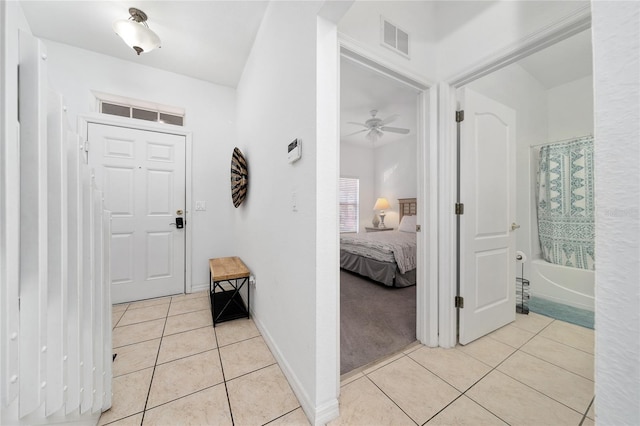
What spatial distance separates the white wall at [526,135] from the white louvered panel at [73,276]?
3707mm

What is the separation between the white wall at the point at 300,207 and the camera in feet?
3.87

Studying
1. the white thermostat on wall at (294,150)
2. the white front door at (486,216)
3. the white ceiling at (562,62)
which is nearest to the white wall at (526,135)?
the white ceiling at (562,62)

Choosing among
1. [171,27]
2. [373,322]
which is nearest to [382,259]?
[373,322]

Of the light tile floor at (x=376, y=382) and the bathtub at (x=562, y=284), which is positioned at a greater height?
the bathtub at (x=562, y=284)

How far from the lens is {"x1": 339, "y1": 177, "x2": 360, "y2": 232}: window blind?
19.1 ft

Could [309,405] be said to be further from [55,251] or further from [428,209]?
[428,209]

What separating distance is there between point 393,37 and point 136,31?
2.09 m

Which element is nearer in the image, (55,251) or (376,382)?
(55,251)

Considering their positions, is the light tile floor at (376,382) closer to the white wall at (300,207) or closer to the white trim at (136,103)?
the white wall at (300,207)

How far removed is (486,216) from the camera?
1.90m

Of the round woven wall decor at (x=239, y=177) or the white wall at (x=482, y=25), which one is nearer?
the white wall at (x=482, y=25)

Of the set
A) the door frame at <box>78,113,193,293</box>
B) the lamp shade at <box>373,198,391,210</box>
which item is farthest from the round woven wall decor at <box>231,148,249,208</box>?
the lamp shade at <box>373,198,391,210</box>

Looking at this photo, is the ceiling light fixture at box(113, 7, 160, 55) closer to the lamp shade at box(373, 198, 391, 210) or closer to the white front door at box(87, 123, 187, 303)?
the white front door at box(87, 123, 187, 303)

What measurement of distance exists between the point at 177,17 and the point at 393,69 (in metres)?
1.99
